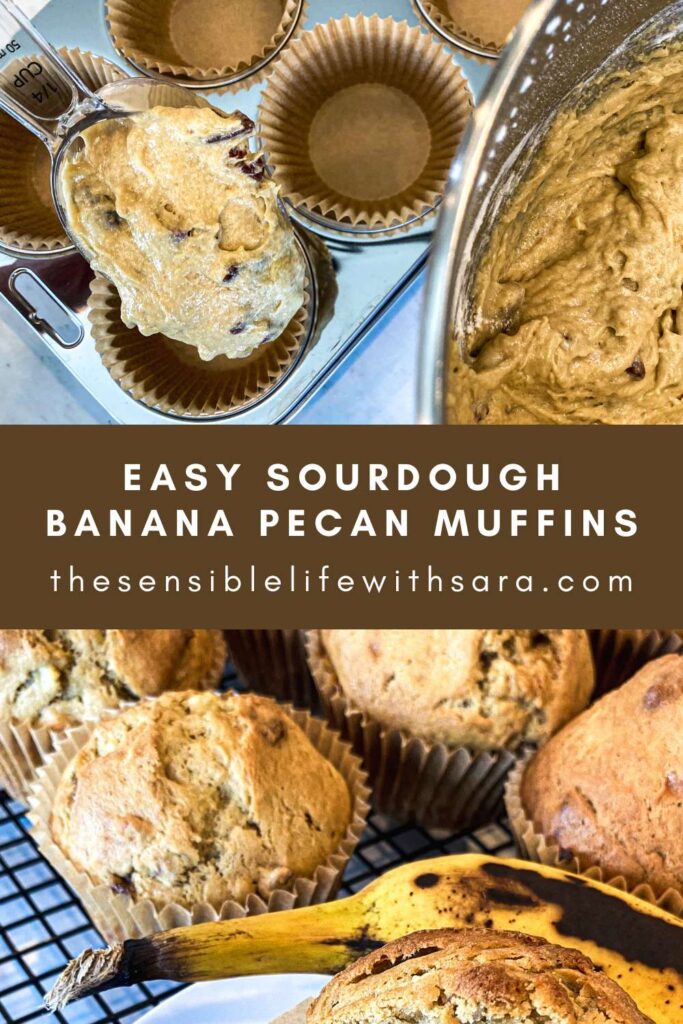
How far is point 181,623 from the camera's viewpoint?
1.47 metres

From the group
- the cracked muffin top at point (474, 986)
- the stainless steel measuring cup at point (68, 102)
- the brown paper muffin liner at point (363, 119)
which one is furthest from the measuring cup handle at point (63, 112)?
the cracked muffin top at point (474, 986)

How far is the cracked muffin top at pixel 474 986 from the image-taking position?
2.84ft

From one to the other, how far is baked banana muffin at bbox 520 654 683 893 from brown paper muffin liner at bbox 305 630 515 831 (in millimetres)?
140

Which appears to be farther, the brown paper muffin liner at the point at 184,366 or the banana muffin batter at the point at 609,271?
the brown paper muffin liner at the point at 184,366

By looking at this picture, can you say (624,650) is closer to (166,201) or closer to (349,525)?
(349,525)

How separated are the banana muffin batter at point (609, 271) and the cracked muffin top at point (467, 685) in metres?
0.33

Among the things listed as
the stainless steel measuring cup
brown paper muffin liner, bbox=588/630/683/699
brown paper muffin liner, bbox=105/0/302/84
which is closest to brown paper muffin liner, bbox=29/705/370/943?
brown paper muffin liner, bbox=588/630/683/699

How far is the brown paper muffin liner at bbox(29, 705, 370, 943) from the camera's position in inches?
51.3

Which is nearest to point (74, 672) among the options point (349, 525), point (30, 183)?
point (349, 525)

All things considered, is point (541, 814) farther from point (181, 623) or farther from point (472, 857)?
point (181, 623)

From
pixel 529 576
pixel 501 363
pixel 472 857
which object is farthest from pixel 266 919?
pixel 501 363

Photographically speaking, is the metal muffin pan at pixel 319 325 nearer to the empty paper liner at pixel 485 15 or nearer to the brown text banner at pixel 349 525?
the empty paper liner at pixel 485 15

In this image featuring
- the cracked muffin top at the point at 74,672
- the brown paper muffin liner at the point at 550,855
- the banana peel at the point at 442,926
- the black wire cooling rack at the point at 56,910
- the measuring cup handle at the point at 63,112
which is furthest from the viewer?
the measuring cup handle at the point at 63,112

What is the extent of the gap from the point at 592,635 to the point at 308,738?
49cm
